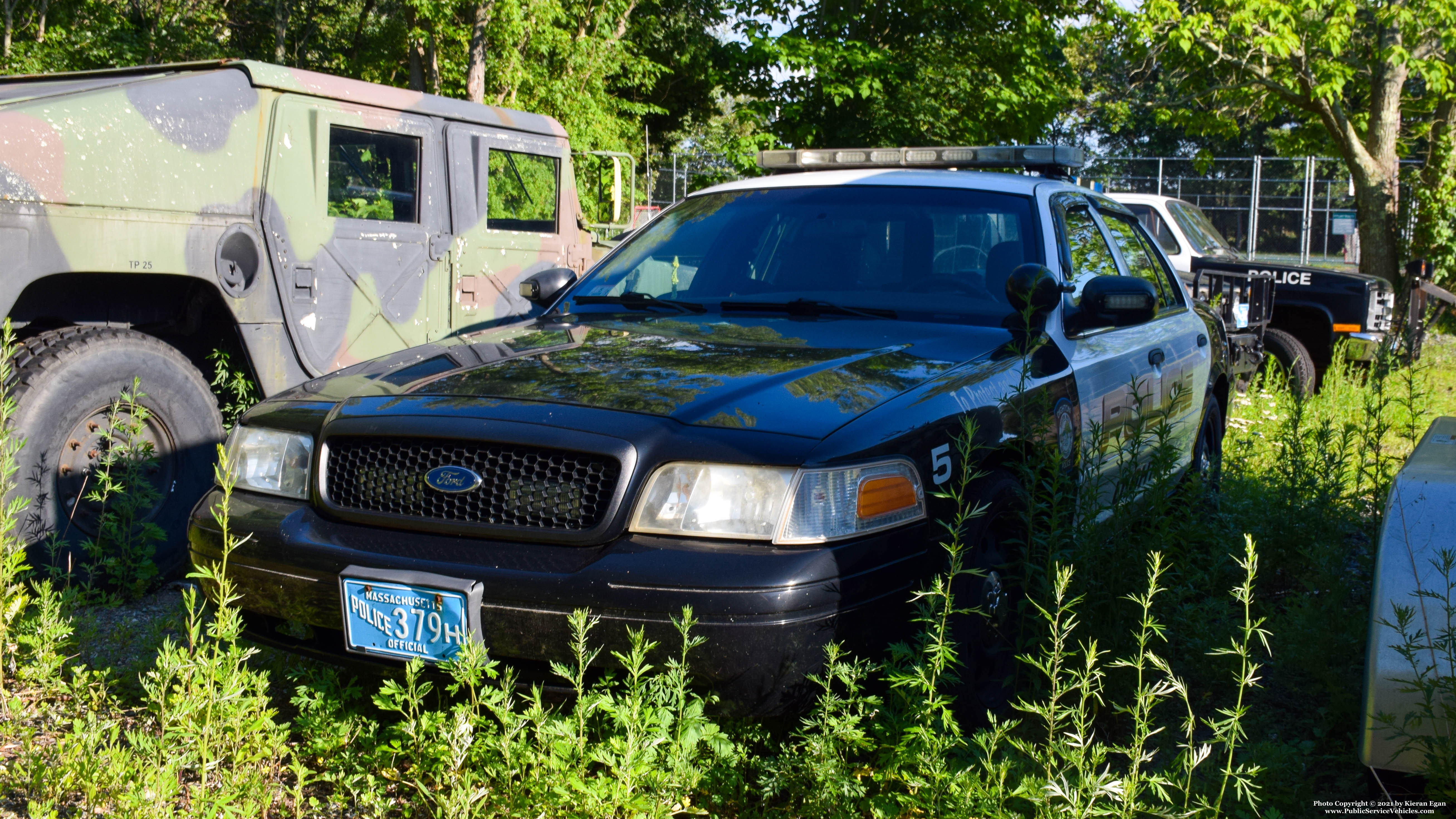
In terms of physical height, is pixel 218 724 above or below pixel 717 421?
below

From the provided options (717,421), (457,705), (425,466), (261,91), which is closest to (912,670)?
(717,421)

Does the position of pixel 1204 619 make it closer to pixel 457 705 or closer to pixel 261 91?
pixel 457 705

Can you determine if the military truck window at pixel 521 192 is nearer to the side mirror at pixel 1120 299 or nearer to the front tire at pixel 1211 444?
the side mirror at pixel 1120 299

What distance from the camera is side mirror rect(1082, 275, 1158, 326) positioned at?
372 centimetres

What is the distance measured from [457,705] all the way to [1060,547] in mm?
1677

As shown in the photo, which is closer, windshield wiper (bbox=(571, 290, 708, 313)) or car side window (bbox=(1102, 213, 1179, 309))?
windshield wiper (bbox=(571, 290, 708, 313))

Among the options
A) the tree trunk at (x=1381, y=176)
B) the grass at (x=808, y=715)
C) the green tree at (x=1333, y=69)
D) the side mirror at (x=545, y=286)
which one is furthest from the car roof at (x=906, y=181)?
the tree trunk at (x=1381, y=176)

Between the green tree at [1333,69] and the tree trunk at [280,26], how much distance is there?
1674cm

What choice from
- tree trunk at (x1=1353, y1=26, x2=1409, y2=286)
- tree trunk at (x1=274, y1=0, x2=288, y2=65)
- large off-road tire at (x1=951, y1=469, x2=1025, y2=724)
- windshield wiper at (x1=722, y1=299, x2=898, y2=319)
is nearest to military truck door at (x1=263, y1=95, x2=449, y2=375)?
windshield wiper at (x1=722, y1=299, x2=898, y2=319)

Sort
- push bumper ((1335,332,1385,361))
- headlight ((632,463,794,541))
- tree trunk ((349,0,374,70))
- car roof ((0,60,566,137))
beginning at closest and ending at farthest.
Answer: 1. headlight ((632,463,794,541))
2. car roof ((0,60,566,137))
3. push bumper ((1335,332,1385,361))
4. tree trunk ((349,0,374,70))

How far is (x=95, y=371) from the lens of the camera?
14.5 feet

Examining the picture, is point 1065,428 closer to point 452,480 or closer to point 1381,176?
point 452,480

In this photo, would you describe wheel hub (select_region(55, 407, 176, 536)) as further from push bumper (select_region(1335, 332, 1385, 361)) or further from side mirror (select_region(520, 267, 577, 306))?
push bumper (select_region(1335, 332, 1385, 361))

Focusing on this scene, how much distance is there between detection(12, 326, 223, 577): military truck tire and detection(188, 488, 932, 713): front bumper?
2057 millimetres
